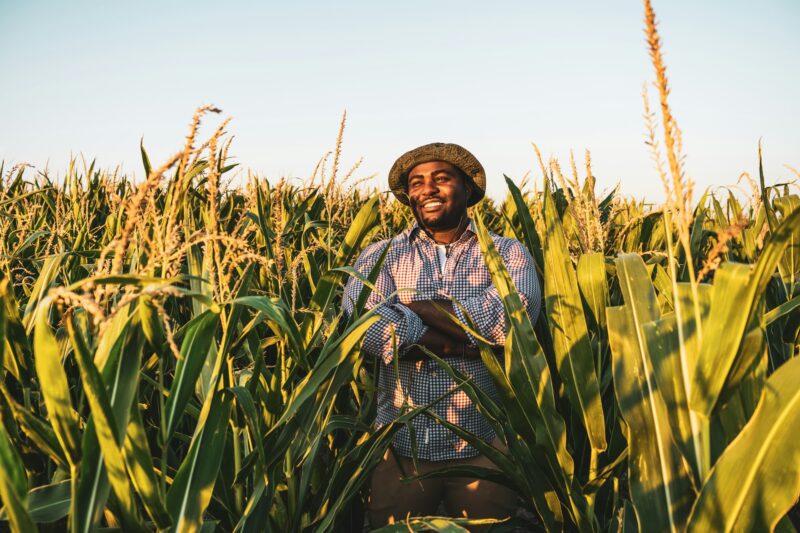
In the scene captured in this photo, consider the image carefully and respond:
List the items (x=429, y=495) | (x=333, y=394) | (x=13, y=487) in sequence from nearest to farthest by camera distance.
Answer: (x=13, y=487) → (x=333, y=394) → (x=429, y=495)

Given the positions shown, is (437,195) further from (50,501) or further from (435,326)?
(50,501)

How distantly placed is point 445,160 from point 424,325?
2.43 feet

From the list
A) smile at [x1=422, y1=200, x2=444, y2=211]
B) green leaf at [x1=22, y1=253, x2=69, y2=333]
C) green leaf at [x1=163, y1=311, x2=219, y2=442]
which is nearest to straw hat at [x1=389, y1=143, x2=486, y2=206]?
smile at [x1=422, y1=200, x2=444, y2=211]

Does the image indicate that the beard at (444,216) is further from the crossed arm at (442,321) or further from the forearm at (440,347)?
the forearm at (440,347)

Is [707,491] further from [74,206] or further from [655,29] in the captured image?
[74,206]

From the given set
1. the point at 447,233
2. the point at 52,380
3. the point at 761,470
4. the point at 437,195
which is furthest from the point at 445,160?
the point at 52,380

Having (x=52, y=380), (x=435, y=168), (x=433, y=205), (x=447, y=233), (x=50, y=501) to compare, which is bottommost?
(x=50, y=501)

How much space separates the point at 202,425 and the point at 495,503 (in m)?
1.35

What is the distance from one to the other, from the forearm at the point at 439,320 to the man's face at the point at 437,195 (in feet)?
1.44

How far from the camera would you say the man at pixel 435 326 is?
6.02 feet

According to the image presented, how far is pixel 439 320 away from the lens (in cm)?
184

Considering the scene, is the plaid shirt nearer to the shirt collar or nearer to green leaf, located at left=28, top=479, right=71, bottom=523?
the shirt collar

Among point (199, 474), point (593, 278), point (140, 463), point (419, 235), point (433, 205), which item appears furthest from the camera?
point (419, 235)

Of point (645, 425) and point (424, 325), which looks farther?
point (424, 325)
